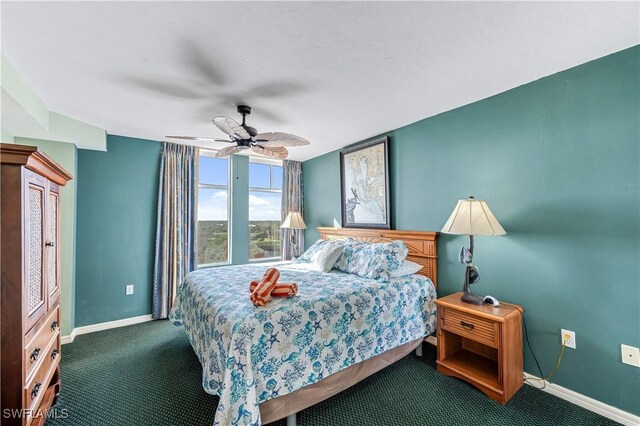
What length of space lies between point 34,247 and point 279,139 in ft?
5.84

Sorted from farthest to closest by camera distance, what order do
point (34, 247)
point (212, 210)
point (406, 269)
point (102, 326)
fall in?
1. point (212, 210)
2. point (102, 326)
3. point (406, 269)
4. point (34, 247)

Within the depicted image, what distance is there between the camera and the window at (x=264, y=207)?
4.72 metres

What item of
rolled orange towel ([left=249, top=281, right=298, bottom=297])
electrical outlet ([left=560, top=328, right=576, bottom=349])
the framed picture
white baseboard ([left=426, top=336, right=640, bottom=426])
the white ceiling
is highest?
the white ceiling

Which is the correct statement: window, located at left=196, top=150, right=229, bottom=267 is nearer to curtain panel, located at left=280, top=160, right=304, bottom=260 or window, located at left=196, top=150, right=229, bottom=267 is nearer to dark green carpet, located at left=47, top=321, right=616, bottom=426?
curtain panel, located at left=280, top=160, right=304, bottom=260

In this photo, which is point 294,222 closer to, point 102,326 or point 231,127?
point 231,127

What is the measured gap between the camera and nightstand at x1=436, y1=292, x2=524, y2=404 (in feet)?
6.40

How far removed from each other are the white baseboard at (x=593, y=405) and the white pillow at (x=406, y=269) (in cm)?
121

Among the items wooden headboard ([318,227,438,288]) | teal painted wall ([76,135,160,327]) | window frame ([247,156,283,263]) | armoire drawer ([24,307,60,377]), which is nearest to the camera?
armoire drawer ([24,307,60,377])

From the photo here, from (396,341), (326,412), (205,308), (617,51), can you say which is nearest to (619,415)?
(396,341)

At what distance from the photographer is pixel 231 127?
2.14m

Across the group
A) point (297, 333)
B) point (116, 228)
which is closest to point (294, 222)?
point (116, 228)

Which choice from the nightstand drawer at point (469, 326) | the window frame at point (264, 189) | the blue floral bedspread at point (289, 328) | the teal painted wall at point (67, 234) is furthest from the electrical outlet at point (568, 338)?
the teal painted wall at point (67, 234)

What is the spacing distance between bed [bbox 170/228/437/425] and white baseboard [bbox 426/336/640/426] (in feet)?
3.10

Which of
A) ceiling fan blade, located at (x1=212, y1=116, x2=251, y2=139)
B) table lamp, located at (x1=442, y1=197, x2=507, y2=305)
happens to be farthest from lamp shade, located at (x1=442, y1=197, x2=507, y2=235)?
ceiling fan blade, located at (x1=212, y1=116, x2=251, y2=139)
